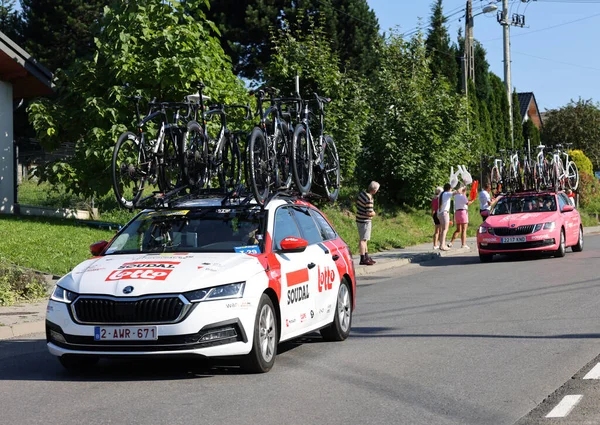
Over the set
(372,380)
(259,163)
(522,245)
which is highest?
(259,163)

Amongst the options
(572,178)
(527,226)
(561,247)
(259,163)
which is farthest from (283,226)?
(572,178)

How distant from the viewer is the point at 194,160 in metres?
11.6

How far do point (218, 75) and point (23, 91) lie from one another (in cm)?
688

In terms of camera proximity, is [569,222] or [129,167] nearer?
[129,167]

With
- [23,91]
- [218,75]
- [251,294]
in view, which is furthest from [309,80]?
[251,294]

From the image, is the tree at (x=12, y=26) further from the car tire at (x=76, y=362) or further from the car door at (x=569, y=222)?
the car tire at (x=76, y=362)

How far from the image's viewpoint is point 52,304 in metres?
8.66

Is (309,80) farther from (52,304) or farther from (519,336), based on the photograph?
(52,304)

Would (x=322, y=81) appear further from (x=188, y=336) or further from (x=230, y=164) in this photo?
(x=188, y=336)

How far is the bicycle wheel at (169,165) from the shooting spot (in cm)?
1162

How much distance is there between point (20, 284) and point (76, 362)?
19.1 ft

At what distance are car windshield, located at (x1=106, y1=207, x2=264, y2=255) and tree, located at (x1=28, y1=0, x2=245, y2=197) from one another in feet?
39.8

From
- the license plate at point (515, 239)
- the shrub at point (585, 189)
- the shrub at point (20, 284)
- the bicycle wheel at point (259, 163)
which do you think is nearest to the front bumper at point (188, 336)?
the bicycle wheel at point (259, 163)

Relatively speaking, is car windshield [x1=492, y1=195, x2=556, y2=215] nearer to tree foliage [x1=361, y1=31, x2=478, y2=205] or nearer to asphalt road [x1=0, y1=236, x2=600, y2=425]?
tree foliage [x1=361, y1=31, x2=478, y2=205]
